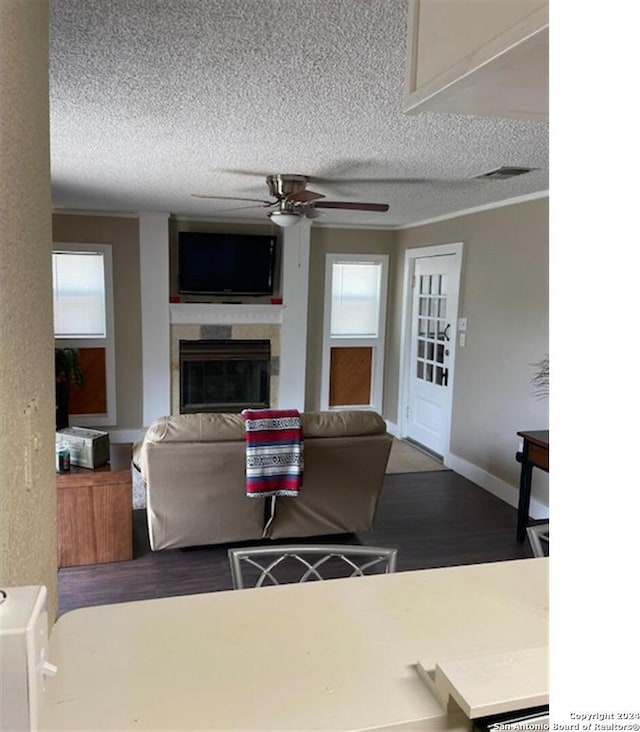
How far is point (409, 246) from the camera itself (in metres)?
6.34

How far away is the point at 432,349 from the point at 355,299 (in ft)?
4.05

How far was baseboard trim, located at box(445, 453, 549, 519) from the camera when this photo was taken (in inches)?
167

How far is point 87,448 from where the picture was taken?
3.39 meters

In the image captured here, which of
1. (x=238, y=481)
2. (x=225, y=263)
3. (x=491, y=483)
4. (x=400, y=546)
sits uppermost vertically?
(x=225, y=263)

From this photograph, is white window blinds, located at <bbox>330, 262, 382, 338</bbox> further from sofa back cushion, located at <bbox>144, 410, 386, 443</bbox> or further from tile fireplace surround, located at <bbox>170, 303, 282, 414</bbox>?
sofa back cushion, located at <bbox>144, 410, 386, 443</bbox>

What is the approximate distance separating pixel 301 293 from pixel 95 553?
3635 millimetres

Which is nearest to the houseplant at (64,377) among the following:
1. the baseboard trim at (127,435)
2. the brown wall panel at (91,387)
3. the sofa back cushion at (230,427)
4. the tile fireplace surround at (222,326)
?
the brown wall panel at (91,387)

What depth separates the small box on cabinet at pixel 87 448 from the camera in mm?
3385

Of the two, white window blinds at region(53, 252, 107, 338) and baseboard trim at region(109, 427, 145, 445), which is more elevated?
white window blinds at region(53, 252, 107, 338)

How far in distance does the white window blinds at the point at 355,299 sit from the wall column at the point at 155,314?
1.82 meters

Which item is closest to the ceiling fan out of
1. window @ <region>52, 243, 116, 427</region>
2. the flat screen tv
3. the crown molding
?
the crown molding

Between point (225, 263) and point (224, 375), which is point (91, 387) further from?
point (225, 263)

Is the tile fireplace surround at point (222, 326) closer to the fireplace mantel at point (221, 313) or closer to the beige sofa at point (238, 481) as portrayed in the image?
the fireplace mantel at point (221, 313)

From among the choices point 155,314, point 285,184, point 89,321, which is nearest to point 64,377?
point 89,321
